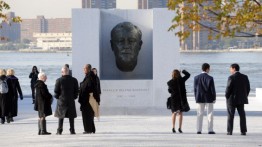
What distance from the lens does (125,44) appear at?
30.7m

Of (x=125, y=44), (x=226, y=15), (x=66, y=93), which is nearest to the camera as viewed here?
(x=226, y=15)

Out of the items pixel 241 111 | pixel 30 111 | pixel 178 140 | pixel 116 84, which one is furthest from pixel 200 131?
pixel 30 111

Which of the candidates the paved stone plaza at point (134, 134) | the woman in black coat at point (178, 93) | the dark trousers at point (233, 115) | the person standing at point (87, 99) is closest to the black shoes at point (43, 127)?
the paved stone plaza at point (134, 134)

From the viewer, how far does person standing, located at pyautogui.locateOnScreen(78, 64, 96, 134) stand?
21.7 meters

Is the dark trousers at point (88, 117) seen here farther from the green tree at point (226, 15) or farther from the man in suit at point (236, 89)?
the green tree at point (226, 15)

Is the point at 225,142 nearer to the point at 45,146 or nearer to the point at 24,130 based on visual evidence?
the point at 45,146

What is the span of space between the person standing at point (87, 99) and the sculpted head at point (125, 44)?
28.9 feet

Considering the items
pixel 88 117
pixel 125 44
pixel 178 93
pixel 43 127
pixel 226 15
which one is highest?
pixel 226 15

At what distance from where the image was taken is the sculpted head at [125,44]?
30.7 meters

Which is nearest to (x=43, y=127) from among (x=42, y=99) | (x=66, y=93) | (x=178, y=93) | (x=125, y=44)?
(x=42, y=99)

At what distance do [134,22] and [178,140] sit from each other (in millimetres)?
12394

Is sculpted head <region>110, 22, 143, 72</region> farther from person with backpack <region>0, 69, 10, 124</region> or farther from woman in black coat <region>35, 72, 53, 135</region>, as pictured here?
woman in black coat <region>35, 72, 53, 135</region>

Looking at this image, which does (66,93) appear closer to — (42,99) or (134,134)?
(42,99)

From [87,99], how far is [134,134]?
4.24 ft
